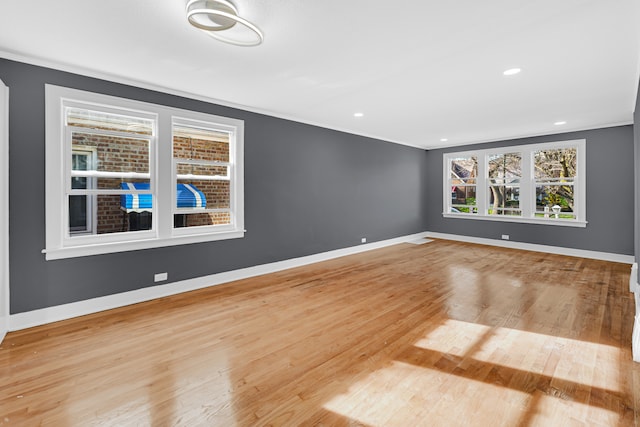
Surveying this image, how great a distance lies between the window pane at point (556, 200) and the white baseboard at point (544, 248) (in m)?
0.69

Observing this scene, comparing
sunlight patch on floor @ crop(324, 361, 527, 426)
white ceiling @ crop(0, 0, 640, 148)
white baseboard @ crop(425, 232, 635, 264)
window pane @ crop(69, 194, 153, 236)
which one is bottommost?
sunlight patch on floor @ crop(324, 361, 527, 426)

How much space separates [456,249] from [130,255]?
613 centimetres

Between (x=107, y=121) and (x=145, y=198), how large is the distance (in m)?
0.93

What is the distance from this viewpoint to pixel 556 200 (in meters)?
6.41

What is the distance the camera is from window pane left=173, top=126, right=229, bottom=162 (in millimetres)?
4082

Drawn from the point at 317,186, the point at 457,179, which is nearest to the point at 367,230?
the point at 317,186

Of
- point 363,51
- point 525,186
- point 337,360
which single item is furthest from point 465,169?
point 337,360

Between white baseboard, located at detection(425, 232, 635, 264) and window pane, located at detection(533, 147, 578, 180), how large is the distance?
1466mm

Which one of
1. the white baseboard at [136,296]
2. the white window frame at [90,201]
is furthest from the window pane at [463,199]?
the white window frame at [90,201]

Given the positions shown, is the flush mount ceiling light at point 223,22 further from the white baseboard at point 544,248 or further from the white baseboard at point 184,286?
the white baseboard at point 544,248

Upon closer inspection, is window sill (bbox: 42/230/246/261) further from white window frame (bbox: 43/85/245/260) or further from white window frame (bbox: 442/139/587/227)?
white window frame (bbox: 442/139/587/227)

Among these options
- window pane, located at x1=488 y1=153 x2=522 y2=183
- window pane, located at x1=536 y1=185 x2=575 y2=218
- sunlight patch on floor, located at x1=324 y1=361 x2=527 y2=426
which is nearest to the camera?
sunlight patch on floor, located at x1=324 y1=361 x2=527 y2=426

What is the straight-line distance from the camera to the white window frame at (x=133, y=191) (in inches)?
119

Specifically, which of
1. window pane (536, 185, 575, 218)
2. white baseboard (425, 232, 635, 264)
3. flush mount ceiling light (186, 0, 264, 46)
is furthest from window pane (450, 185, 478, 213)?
flush mount ceiling light (186, 0, 264, 46)
